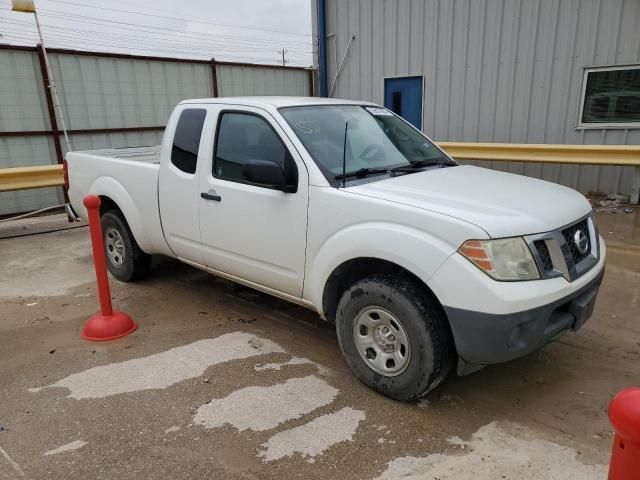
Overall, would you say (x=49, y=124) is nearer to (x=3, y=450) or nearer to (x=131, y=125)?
(x=131, y=125)

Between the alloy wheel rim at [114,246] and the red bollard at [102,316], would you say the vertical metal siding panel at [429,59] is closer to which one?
the alloy wheel rim at [114,246]

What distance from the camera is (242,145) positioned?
13.0 ft

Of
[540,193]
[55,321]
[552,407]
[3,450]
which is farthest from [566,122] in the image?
[3,450]

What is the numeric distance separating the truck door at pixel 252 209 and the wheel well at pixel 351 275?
0.25 metres

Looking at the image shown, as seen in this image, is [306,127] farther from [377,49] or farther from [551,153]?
[377,49]

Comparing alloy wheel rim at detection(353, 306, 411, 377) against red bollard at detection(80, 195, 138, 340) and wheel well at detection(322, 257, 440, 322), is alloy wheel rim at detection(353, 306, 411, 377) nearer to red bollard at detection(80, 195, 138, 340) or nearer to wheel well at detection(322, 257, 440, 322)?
wheel well at detection(322, 257, 440, 322)

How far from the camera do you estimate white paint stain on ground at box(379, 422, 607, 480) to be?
2516mm

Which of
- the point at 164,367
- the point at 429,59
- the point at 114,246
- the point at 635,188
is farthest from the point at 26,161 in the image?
the point at 635,188

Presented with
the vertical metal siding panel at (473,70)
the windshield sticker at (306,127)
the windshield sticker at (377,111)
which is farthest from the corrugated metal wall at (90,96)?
the windshield sticker at (306,127)

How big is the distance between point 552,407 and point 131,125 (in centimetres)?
939

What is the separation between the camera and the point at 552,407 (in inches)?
122

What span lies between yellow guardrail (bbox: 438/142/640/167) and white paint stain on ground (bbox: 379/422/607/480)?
21.6 ft

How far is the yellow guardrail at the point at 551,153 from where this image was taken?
7824mm

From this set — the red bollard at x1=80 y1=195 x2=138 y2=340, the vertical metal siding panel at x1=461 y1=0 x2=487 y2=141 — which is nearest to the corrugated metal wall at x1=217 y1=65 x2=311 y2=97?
the vertical metal siding panel at x1=461 y1=0 x2=487 y2=141
